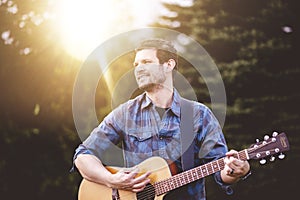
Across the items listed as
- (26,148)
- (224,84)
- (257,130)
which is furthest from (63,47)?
(257,130)

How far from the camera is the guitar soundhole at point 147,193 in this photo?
3049mm

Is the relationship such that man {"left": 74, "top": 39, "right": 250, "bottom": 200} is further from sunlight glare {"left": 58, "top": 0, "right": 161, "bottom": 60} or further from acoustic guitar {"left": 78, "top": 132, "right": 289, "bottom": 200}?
sunlight glare {"left": 58, "top": 0, "right": 161, "bottom": 60}

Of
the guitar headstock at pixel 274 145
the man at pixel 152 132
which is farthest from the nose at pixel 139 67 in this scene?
the guitar headstock at pixel 274 145

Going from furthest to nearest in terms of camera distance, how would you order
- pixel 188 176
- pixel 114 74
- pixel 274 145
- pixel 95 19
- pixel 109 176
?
pixel 95 19
pixel 114 74
pixel 109 176
pixel 188 176
pixel 274 145

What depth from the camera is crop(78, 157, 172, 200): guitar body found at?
3.05 meters

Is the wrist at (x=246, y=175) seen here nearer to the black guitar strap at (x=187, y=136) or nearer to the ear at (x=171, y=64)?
the black guitar strap at (x=187, y=136)

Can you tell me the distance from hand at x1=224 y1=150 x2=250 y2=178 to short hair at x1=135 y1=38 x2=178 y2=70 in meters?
0.69

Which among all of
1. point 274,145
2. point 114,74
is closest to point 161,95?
point 114,74

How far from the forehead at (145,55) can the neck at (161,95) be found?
16cm

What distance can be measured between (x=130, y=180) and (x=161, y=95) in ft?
1.60

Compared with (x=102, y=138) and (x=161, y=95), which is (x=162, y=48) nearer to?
(x=161, y=95)

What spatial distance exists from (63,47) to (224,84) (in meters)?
0.96

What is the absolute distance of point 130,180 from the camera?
309cm

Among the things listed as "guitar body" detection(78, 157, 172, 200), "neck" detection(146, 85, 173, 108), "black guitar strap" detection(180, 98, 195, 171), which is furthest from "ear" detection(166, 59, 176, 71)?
"guitar body" detection(78, 157, 172, 200)
